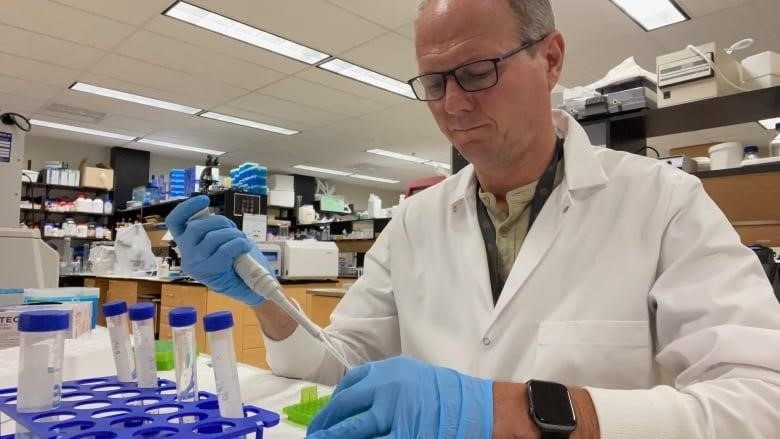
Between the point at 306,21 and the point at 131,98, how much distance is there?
8.69 feet

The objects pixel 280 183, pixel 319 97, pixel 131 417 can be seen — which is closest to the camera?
pixel 131 417

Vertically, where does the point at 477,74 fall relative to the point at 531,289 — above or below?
above

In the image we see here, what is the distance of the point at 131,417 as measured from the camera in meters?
0.67

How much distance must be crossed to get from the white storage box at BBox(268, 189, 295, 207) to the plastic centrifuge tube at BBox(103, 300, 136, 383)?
7714mm

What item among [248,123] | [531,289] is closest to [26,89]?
[248,123]

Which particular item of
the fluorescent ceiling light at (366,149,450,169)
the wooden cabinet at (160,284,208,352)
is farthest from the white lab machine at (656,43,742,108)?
the fluorescent ceiling light at (366,149,450,169)

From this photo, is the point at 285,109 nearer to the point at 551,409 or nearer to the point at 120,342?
the point at 120,342

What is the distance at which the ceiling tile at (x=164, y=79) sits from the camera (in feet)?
Answer: 14.5

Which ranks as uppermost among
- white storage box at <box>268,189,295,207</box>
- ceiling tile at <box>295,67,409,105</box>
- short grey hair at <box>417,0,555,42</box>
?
ceiling tile at <box>295,67,409,105</box>

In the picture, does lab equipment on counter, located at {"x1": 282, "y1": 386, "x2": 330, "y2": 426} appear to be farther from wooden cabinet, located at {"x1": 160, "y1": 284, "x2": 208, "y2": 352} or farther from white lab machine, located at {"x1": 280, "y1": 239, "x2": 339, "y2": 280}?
white lab machine, located at {"x1": 280, "y1": 239, "x2": 339, "y2": 280}

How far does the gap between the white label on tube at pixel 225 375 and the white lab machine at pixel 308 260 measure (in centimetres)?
300

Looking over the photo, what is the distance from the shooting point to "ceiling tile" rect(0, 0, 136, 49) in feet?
11.5

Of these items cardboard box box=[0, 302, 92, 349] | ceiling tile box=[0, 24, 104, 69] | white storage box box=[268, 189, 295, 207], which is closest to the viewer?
cardboard box box=[0, 302, 92, 349]

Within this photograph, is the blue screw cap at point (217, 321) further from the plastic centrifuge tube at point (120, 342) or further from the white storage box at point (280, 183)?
the white storage box at point (280, 183)
